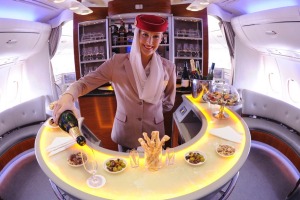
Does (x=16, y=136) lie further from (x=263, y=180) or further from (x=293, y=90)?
(x=293, y=90)

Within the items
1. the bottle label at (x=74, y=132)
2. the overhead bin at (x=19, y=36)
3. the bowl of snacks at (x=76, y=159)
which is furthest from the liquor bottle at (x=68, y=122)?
the overhead bin at (x=19, y=36)

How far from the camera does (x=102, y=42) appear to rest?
197 inches

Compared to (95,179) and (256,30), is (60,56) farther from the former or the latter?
(95,179)

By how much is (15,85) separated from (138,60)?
504 cm

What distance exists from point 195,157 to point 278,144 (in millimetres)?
3363

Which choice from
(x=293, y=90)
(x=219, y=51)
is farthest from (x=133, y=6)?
(x=219, y=51)

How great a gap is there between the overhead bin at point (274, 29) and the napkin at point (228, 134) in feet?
5.58

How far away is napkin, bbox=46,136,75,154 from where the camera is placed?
6.16ft

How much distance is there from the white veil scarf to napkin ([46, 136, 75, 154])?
2.59 feet

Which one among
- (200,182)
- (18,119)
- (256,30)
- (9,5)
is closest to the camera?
(200,182)

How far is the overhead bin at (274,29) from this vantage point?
9.52ft

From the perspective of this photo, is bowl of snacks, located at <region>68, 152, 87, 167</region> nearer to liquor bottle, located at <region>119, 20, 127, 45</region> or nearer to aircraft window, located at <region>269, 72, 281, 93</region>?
liquor bottle, located at <region>119, 20, 127, 45</region>

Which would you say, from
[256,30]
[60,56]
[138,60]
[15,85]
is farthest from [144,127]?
[60,56]

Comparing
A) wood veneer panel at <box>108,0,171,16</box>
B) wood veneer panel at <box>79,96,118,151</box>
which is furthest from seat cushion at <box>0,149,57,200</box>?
wood veneer panel at <box>108,0,171,16</box>
